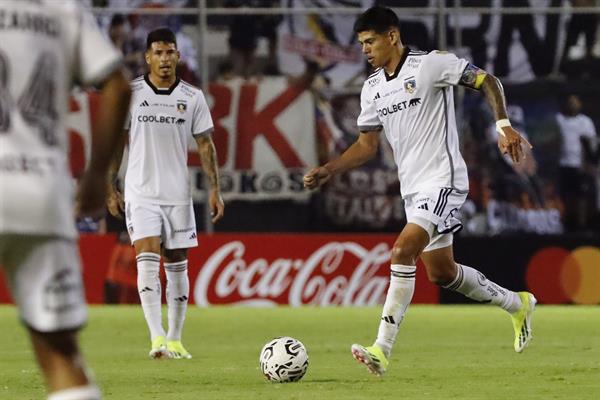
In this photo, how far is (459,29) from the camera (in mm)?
20297

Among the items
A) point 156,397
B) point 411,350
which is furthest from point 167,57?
point 156,397

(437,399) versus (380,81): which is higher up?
(380,81)

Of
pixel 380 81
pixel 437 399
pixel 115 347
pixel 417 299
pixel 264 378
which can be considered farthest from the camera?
pixel 417 299

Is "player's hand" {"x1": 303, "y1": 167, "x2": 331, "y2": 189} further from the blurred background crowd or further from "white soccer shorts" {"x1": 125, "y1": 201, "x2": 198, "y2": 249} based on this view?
the blurred background crowd

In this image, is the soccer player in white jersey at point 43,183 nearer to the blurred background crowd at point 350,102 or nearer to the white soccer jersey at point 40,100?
the white soccer jersey at point 40,100

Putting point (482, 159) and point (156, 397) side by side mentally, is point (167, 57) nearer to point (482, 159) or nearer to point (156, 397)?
point (156, 397)

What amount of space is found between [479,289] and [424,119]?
1.27 meters

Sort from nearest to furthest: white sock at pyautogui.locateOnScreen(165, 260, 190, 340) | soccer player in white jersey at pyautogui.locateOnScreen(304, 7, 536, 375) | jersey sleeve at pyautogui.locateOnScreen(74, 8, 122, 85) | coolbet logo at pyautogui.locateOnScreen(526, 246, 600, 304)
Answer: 1. jersey sleeve at pyautogui.locateOnScreen(74, 8, 122, 85)
2. soccer player in white jersey at pyautogui.locateOnScreen(304, 7, 536, 375)
3. white sock at pyautogui.locateOnScreen(165, 260, 190, 340)
4. coolbet logo at pyautogui.locateOnScreen(526, 246, 600, 304)

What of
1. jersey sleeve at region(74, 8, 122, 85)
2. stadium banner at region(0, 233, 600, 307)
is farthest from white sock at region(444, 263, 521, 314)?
stadium banner at region(0, 233, 600, 307)

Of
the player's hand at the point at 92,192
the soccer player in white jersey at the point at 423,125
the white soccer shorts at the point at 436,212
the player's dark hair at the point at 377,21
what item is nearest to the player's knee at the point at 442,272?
the soccer player in white jersey at the point at 423,125

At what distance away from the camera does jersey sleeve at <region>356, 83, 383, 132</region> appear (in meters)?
10.4

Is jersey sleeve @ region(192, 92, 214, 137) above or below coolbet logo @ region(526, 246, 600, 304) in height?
above

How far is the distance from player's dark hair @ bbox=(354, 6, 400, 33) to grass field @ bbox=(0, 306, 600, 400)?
2190 millimetres

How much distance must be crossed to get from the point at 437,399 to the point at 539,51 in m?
12.7
